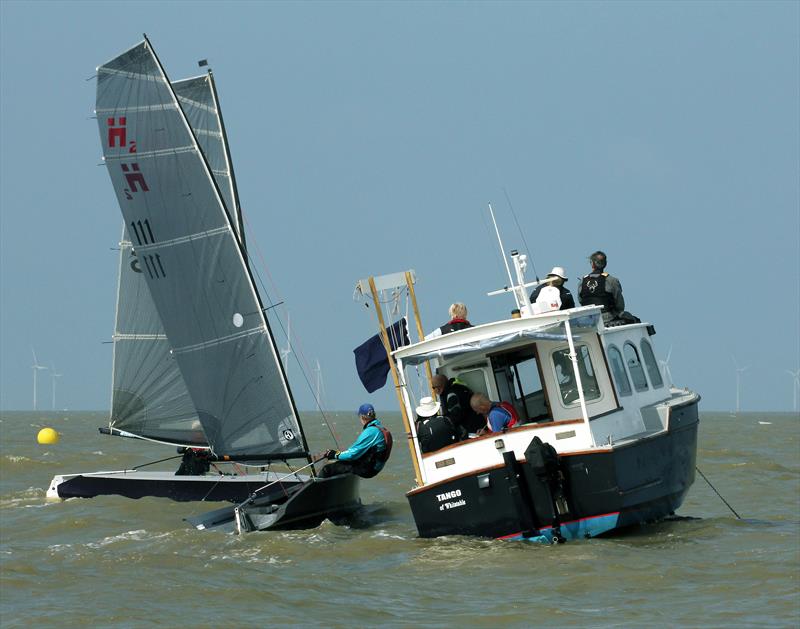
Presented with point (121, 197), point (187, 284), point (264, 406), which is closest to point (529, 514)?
point (264, 406)

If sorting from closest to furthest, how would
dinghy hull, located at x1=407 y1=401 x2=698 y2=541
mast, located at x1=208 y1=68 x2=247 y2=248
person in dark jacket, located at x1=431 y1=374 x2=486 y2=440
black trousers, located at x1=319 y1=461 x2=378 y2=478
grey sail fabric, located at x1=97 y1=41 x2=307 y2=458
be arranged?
dinghy hull, located at x1=407 y1=401 x2=698 y2=541 → person in dark jacket, located at x1=431 y1=374 x2=486 y2=440 → black trousers, located at x1=319 y1=461 x2=378 y2=478 → grey sail fabric, located at x1=97 y1=41 x2=307 y2=458 → mast, located at x1=208 y1=68 x2=247 y2=248

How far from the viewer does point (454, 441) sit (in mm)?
16000

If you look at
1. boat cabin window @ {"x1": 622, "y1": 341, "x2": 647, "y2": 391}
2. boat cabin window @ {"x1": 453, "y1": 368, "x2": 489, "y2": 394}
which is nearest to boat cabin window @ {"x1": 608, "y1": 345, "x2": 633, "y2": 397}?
boat cabin window @ {"x1": 622, "y1": 341, "x2": 647, "y2": 391}

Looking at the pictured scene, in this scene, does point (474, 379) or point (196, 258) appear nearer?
point (474, 379)

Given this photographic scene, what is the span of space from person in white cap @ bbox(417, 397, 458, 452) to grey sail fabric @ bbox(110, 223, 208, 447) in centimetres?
977

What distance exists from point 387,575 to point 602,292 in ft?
19.1

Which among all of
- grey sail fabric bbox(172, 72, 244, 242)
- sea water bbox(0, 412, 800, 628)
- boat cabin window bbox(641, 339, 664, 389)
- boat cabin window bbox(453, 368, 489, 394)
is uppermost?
grey sail fabric bbox(172, 72, 244, 242)

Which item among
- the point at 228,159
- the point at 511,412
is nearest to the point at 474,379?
the point at 511,412

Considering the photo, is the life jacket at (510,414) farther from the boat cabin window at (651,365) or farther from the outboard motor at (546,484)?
the boat cabin window at (651,365)

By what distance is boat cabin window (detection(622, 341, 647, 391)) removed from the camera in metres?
17.0

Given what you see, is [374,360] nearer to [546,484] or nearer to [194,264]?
[546,484]

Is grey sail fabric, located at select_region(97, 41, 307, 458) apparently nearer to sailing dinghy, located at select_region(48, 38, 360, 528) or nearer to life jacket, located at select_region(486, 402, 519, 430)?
sailing dinghy, located at select_region(48, 38, 360, 528)

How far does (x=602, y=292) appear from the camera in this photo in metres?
17.5

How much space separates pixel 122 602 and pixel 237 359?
356 inches
